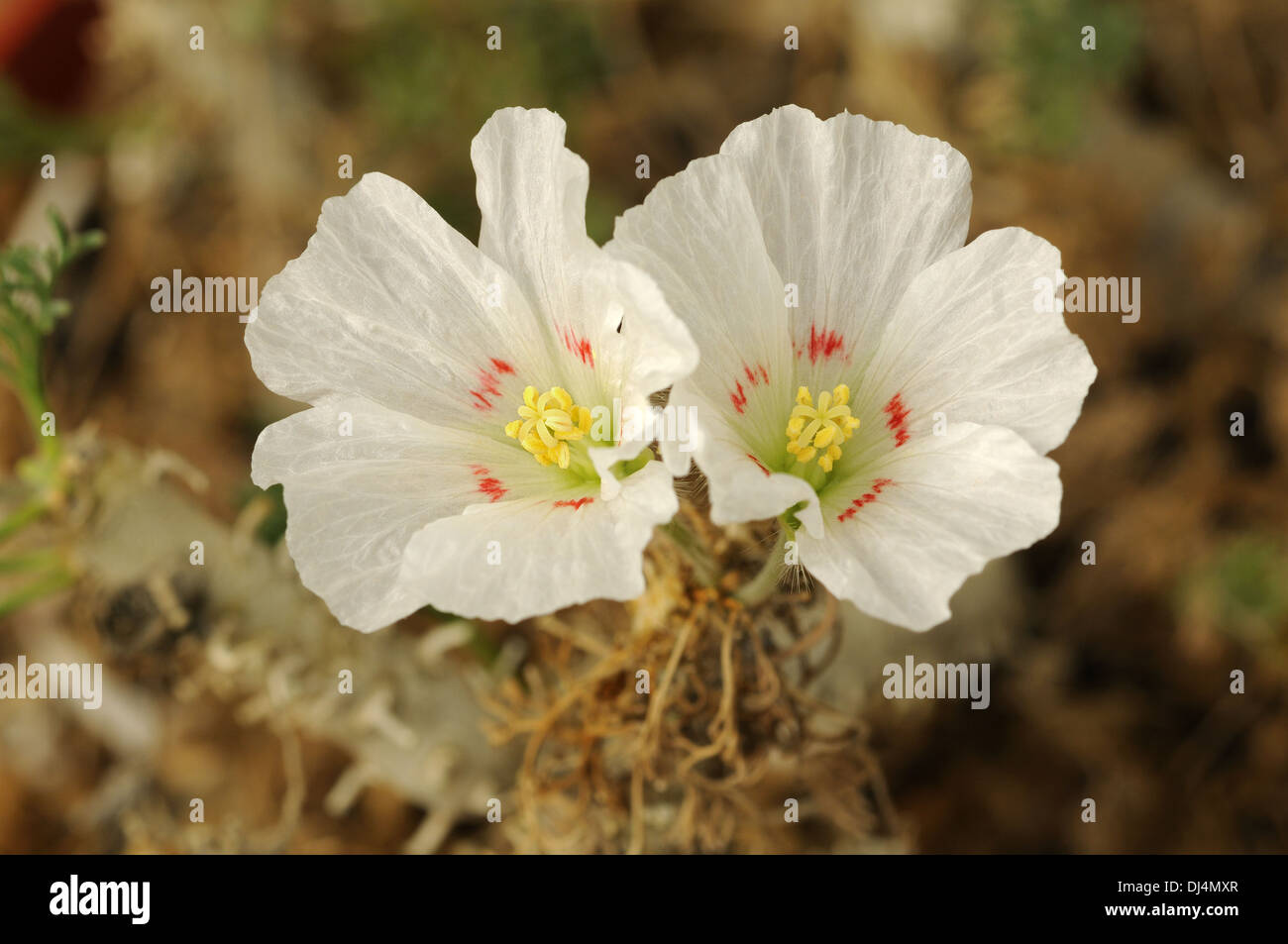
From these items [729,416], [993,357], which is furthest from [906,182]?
[729,416]

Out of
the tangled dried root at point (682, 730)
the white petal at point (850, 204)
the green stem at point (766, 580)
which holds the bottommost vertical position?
the tangled dried root at point (682, 730)

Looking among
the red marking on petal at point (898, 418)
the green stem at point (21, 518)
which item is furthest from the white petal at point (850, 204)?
the green stem at point (21, 518)

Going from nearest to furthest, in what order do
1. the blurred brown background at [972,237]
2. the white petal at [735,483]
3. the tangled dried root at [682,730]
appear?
the white petal at [735,483], the tangled dried root at [682,730], the blurred brown background at [972,237]

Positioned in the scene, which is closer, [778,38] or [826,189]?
[826,189]

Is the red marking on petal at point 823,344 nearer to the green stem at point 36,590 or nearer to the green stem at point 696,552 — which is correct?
the green stem at point 696,552

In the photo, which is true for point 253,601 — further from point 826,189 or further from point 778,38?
point 778,38

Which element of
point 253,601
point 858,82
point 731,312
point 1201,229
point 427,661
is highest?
point 858,82

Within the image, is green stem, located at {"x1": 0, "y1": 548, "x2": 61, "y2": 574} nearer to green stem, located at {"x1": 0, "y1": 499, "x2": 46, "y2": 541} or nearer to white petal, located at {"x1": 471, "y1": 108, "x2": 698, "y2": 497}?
green stem, located at {"x1": 0, "y1": 499, "x2": 46, "y2": 541}
